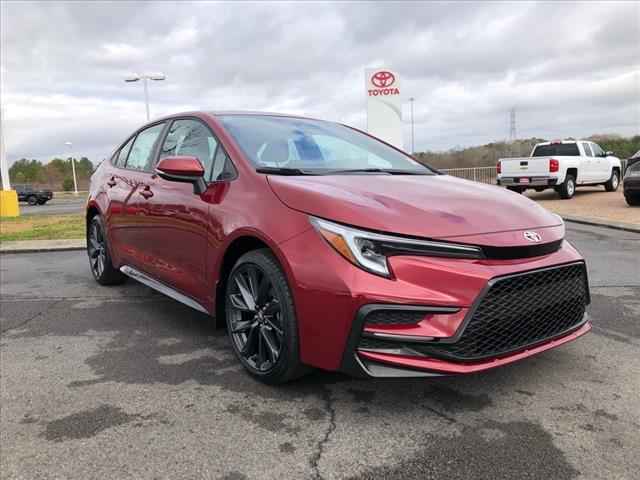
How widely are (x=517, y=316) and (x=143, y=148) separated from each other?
11.4ft

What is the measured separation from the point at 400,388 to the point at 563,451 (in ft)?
2.86

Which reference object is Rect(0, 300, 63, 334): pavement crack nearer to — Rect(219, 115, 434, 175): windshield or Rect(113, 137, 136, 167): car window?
Rect(113, 137, 136, 167): car window

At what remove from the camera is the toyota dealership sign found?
17656mm

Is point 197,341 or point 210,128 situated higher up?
point 210,128

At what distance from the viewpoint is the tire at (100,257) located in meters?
5.32

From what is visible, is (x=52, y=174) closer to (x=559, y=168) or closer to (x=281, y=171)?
(x=559, y=168)

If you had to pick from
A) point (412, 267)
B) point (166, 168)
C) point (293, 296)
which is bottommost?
point (293, 296)

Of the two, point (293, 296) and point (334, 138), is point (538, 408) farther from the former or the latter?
point (334, 138)

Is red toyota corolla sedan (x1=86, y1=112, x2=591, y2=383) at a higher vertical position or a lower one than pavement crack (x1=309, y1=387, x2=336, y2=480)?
higher

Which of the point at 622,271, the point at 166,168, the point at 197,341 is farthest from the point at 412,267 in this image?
the point at 622,271

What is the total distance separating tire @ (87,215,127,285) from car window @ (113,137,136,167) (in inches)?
24.1

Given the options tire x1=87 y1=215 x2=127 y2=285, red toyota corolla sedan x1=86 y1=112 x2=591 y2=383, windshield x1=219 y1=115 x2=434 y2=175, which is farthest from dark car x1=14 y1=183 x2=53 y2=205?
windshield x1=219 y1=115 x2=434 y2=175

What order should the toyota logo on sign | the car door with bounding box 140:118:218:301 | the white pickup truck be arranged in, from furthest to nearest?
the toyota logo on sign → the white pickup truck → the car door with bounding box 140:118:218:301

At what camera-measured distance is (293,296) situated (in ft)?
8.42
